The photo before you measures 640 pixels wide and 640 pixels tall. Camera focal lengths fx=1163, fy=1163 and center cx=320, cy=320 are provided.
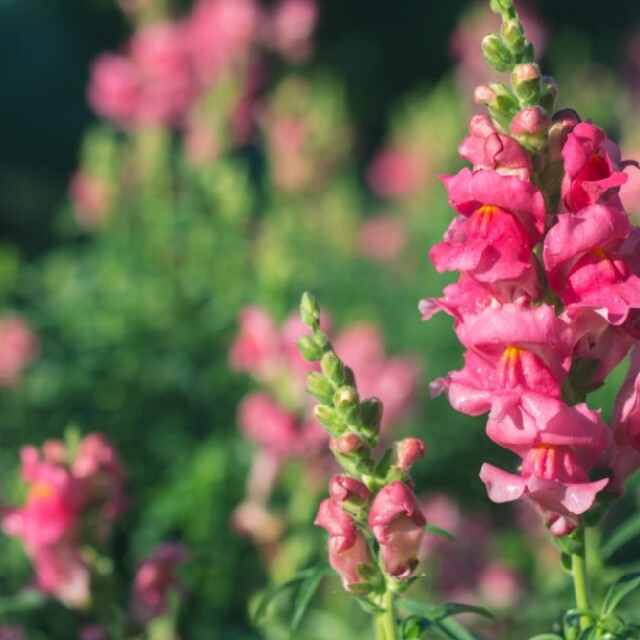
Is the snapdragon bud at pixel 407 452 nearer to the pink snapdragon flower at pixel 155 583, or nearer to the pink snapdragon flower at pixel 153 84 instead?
the pink snapdragon flower at pixel 155 583

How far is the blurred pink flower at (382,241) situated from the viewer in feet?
19.2

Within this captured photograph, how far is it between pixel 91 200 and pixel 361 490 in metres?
3.32

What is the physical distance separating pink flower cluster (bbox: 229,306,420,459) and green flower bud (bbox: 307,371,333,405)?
1.38m

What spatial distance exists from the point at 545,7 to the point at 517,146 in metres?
12.5

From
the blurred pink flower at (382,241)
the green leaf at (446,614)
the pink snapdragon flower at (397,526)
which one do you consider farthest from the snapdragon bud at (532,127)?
the blurred pink flower at (382,241)

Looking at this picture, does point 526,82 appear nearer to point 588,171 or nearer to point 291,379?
point 588,171

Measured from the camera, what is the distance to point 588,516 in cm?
149

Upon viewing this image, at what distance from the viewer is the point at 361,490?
149 centimetres

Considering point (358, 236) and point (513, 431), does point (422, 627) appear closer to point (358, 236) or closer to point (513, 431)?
point (513, 431)

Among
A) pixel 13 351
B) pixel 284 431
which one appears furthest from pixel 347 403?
pixel 13 351

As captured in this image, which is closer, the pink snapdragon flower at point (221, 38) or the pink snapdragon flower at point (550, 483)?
the pink snapdragon flower at point (550, 483)

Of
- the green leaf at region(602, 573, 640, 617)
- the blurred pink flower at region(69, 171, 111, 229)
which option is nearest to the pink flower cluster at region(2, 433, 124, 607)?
the green leaf at region(602, 573, 640, 617)

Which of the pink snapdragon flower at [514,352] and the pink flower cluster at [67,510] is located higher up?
the pink snapdragon flower at [514,352]

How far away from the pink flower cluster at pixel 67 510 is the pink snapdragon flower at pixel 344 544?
688 mm
